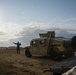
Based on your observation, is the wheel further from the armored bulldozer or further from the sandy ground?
the sandy ground

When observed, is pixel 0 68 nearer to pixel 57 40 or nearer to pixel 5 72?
pixel 5 72

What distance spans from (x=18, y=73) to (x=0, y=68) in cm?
111

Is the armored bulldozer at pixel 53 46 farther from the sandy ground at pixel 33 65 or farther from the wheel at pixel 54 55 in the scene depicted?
the sandy ground at pixel 33 65

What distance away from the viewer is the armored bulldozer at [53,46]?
20797mm

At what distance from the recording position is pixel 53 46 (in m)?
21.3

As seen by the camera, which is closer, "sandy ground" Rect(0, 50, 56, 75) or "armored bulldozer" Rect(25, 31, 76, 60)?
"sandy ground" Rect(0, 50, 56, 75)

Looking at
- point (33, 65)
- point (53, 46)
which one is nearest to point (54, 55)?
point (53, 46)

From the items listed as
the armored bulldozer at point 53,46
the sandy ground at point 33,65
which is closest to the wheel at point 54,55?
the armored bulldozer at point 53,46

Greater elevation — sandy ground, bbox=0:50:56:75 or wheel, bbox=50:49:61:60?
wheel, bbox=50:49:61:60

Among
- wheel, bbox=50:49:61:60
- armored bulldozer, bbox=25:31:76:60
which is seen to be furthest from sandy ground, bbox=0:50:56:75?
armored bulldozer, bbox=25:31:76:60

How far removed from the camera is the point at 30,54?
79.8 feet

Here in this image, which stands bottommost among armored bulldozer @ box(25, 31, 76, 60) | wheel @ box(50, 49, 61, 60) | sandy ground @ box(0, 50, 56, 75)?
sandy ground @ box(0, 50, 56, 75)

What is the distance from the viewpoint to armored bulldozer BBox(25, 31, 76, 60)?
20.8 metres

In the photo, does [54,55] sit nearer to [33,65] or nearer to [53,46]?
[53,46]
